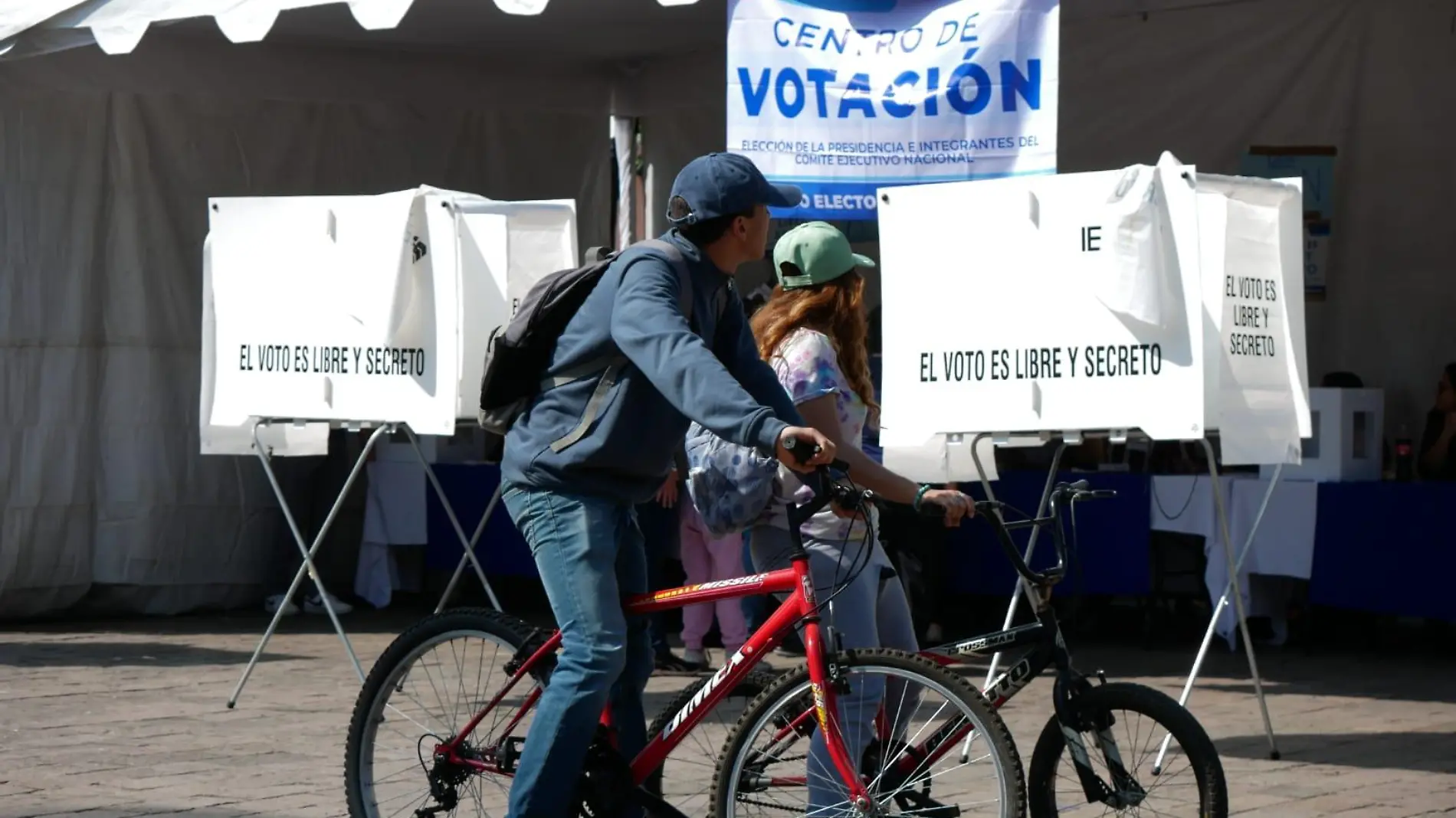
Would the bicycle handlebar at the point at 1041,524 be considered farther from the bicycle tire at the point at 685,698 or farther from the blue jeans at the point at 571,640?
the blue jeans at the point at 571,640

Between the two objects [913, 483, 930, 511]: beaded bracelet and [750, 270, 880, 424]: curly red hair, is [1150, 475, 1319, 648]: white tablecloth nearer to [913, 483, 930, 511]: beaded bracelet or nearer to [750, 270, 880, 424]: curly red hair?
[750, 270, 880, 424]: curly red hair

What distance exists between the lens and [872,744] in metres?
4.68

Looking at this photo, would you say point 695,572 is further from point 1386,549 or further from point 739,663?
point 739,663

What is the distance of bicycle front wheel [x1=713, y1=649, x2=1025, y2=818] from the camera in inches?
173

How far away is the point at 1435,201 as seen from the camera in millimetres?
11148

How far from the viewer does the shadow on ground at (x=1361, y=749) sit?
23.8 ft

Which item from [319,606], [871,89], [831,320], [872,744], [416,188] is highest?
[871,89]

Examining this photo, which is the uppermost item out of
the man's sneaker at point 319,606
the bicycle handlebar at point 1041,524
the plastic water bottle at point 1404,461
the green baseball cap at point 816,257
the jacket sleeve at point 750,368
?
the green baseball cap at point 816,257

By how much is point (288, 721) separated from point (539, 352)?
3.78m

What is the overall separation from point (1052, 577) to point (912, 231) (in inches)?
113

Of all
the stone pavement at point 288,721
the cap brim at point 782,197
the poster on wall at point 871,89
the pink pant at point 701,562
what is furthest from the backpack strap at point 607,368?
the pink pant at point 701,562

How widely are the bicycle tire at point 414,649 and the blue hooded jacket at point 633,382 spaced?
37 centimetres

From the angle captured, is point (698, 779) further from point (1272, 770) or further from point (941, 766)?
point (1272, 770)

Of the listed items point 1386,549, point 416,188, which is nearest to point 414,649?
point 1386,549
